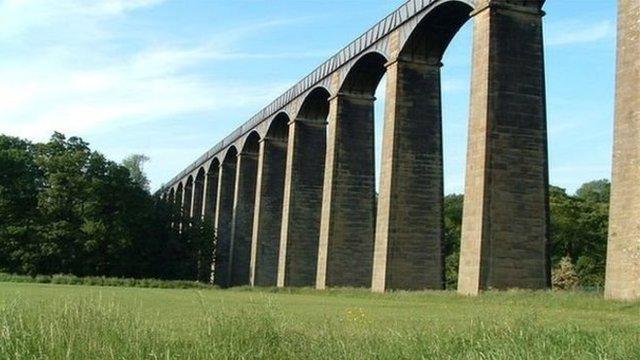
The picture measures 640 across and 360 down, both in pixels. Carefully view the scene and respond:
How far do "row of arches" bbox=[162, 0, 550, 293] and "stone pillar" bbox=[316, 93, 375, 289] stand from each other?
56 mm

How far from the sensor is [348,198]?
36.5 m

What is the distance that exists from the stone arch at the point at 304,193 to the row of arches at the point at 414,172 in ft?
0.21

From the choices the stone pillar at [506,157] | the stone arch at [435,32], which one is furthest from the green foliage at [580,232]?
the stone pillar at [506,157]

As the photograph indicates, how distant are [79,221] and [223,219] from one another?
12.1 meters

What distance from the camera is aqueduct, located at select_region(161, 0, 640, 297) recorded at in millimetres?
23422

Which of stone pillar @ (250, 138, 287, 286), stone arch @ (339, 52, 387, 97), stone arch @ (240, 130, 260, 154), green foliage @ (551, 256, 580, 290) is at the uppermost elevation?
stone arch @ (339, 52, 387, 97)

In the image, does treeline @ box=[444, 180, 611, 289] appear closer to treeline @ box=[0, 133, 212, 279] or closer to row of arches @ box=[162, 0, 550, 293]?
row of arches @ box=[162, 0, 550, 293]

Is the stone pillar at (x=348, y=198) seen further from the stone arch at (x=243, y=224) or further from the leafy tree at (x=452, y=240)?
the leafy tree at (x=452, y=240)

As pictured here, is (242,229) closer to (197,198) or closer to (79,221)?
(79,221)

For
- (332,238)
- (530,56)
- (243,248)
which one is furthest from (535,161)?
(243,248)

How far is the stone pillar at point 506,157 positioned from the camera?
2355 cm

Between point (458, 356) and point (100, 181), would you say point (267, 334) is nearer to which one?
point (458, 356)

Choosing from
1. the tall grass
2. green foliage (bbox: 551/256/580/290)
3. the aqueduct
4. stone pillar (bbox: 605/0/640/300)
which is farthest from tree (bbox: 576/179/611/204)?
stone pillar (bbox: 605/0/640/300)

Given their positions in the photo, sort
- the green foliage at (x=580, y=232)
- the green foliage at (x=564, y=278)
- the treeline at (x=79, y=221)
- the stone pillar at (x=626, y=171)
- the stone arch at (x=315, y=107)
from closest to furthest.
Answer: the stone pillar at (x=626, y=171)
the stone arch at (x=315, y=107)
the treeline at (x=79, y=221)
the green foliage at (x=564, y=278)
the green foliage at (x=580, y=232)
